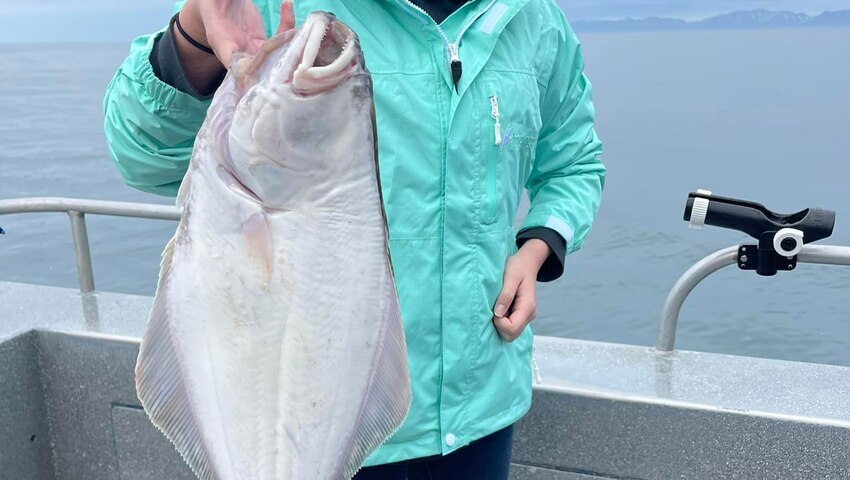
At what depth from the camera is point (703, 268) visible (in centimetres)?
222

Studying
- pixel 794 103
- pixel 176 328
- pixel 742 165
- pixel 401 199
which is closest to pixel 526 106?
pixel 401 199

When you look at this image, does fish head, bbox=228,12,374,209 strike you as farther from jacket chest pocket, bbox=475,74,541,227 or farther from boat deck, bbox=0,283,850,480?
boat deck, bbox=0,283,850,480

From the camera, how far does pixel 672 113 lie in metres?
30.8

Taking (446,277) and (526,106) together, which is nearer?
(446,277)

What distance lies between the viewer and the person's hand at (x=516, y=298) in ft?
4.98

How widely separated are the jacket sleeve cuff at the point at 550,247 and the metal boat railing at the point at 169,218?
0.67 metres

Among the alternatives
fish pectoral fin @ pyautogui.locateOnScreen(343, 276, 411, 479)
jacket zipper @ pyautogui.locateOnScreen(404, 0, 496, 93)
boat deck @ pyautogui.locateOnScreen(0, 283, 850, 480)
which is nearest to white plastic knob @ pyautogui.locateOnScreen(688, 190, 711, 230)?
boat deck @ pyautogui.locateOnScreen(0, 283, 850, 480)

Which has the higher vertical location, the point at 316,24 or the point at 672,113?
the point at 316,24

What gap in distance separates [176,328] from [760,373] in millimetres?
1901

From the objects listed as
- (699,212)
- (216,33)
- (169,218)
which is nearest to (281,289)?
(216,33)

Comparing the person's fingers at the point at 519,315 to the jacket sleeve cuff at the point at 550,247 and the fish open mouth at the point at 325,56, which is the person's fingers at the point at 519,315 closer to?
the jacket sleeve cuff at the point at 550,247

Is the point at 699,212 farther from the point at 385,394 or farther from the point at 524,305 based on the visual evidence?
the point at 385,394

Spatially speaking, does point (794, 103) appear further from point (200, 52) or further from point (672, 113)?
point (200, 52)

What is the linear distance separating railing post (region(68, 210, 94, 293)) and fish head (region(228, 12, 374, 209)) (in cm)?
196
